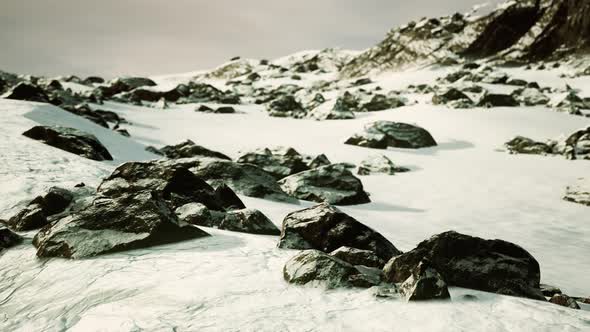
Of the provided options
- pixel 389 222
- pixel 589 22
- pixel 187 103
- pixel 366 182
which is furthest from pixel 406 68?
pixel 389 222

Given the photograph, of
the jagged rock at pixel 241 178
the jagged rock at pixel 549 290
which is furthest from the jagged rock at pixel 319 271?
the jagged rock at pixel 241 178

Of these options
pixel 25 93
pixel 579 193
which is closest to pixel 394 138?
pixel 579 193

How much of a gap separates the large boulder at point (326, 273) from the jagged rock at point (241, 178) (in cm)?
409

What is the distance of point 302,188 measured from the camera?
840 centimetres

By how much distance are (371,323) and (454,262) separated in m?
1.41

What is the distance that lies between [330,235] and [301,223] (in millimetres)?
369

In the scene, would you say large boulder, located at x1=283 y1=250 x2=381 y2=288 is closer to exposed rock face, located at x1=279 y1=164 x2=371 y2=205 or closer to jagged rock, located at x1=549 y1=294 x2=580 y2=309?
jagged rock, located at x1=549 y1=294 x2=580 y2=309

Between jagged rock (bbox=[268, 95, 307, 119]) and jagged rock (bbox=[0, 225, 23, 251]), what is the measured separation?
1674 centimetres

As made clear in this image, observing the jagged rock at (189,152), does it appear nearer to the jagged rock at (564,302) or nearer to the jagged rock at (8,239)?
the jagged rock at (8,239)

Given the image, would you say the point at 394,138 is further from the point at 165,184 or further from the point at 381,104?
the point at 165,184

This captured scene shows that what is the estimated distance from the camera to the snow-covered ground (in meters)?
2.89

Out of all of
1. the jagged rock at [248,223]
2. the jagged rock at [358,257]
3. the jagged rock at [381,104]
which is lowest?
the jagged rock at [248,223]

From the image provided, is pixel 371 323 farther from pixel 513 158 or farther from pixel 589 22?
pixel 589 22

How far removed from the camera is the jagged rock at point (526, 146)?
12047 millimetres
